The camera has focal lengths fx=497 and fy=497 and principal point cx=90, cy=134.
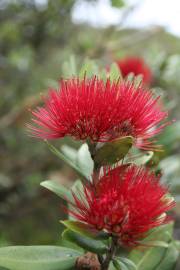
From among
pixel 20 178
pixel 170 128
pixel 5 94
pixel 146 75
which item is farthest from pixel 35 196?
A: pixel 170 128

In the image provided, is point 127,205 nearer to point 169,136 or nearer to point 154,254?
point 154,254

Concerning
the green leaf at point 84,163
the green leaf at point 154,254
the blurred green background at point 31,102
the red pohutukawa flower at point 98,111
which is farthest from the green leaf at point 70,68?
the blurred green background at point 31,102

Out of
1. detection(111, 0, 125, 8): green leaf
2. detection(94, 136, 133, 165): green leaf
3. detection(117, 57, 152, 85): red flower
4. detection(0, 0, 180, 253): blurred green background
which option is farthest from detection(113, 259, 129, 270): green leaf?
detection(0, 0, 180, 253): blurred green background

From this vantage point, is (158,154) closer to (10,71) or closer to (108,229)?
(108,229)

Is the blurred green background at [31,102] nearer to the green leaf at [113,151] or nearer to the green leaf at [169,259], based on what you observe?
the green leaf at [169,259]

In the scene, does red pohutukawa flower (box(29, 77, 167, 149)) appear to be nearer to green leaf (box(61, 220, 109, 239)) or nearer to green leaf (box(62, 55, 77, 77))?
green leaf (box(61, 220, 109, 239))

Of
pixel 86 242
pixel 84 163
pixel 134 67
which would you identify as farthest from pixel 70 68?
pixel 134 67
